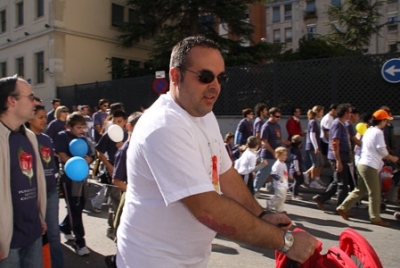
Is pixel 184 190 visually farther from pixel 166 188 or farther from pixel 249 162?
pixel 249 162

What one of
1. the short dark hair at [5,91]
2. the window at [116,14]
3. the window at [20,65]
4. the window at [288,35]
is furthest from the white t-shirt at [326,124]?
the window at [288,35]

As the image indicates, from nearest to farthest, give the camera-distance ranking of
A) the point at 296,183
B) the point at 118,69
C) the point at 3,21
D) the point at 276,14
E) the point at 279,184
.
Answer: the point at 279,184, the point at 296,183, the point at 118,69, the point at 3,21, the point at 276,14

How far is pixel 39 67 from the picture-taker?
26.1 meters

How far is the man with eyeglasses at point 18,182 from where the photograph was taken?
2584mm

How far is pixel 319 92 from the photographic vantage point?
12.0 metres

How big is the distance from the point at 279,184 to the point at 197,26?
1493 cm

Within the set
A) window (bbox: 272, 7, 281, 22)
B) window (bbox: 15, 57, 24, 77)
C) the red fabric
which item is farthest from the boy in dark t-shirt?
window (bbox: 272, 7, 281, 22)

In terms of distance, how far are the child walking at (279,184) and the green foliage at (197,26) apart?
12.0 meters

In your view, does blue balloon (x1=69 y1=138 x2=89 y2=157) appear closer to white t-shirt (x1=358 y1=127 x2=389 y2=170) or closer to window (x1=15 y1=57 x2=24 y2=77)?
white t-shirt (x1=358 y1=127 x2=389 y2=170)

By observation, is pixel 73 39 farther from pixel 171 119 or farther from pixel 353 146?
pixel 171 119

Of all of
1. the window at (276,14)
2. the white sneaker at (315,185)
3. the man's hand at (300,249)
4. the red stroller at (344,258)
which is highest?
the window at (276,14)

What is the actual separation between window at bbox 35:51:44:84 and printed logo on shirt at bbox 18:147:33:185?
2487 cm

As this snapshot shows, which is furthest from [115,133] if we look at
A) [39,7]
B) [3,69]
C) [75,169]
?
[3,69]

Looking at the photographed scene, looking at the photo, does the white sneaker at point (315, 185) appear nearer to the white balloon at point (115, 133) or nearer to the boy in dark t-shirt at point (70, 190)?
the white balloon at point (115, 133)
